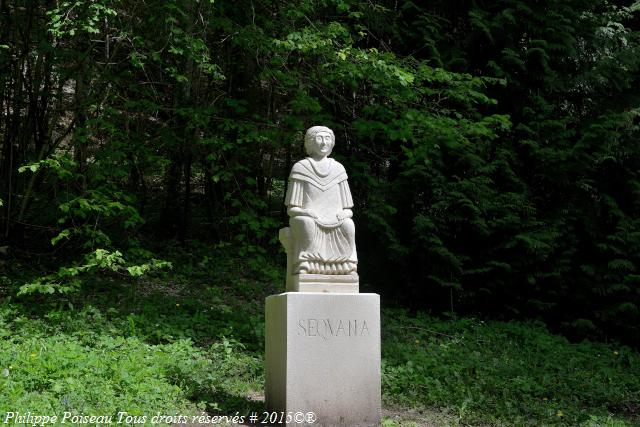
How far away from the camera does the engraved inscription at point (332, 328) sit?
229 inches

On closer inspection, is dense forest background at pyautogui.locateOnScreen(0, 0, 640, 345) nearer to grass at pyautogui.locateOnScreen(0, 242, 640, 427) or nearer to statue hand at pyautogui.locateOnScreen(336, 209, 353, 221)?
grass at pyautogui.locateOnScreen(0, 242, 640, 427)

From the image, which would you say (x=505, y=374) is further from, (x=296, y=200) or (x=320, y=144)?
(x=320, y=144)

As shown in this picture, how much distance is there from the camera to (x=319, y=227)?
6246 mm

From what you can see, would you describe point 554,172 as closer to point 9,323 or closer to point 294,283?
point 294,283

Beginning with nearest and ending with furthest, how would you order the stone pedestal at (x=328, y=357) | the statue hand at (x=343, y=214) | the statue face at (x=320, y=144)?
the stone pedestal at (x=328, y=357)
the statue hand at (x=343, y=214)
the statue face at (x=320, y=144)

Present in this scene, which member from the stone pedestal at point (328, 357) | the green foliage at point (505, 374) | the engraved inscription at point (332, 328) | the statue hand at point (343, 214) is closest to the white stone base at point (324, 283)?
the stone pedestal at point (328, 357)

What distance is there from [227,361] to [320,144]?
9.30 ft

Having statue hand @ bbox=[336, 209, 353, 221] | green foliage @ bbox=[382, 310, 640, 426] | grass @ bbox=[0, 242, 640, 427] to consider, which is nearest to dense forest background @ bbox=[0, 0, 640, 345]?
grass @ bbox=[0, 242, 640, 427]

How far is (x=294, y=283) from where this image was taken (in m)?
6.14

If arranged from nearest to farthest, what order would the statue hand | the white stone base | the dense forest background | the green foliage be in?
the white stone base, the statue hand, the green foliage, the dense forest background

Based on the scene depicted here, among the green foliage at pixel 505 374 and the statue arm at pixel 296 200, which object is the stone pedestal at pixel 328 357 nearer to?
the statue arm at pixel 296 200

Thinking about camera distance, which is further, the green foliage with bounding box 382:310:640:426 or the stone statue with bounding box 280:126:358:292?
the green foliage with bounding box 382:310:640:426

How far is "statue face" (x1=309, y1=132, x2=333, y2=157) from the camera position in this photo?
21.3ft

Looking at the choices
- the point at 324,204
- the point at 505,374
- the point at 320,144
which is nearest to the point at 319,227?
the point at 324,204
